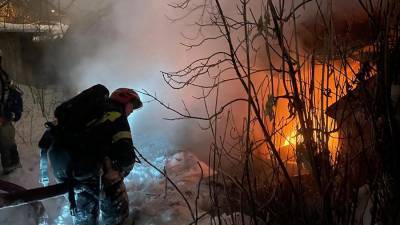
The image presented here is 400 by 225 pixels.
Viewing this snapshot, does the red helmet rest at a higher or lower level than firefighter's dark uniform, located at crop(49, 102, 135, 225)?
higher

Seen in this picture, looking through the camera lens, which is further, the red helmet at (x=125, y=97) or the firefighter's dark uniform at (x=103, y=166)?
the red helmet at (x=125, y=97)

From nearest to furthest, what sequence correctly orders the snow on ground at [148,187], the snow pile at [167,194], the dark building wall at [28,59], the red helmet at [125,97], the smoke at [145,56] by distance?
the red helmet at [125,97]
the snow on ground at [148,187]
the snow pile at [167,194]
the smoke at [145,56]
the dark building wall at [28,59]

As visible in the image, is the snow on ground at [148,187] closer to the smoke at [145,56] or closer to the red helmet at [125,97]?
the red helmet at [125,97]

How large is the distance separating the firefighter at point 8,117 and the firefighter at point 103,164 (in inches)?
92.0

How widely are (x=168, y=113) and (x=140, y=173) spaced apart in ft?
14.0

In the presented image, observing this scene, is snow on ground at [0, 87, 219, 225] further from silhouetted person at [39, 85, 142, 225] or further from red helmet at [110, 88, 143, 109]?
red helmet at [110, 88, 143, 109]

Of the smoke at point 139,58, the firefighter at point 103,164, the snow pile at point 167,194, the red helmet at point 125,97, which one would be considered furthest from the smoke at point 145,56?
the firefighter at point 103,164

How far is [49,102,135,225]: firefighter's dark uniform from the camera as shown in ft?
14.4

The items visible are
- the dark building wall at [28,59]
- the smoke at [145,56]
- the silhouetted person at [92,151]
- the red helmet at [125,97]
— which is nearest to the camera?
the silhouetted person at [92,151]

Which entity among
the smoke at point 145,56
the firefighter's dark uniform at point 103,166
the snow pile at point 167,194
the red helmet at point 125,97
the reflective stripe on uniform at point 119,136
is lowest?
the snow pile at point 167,194

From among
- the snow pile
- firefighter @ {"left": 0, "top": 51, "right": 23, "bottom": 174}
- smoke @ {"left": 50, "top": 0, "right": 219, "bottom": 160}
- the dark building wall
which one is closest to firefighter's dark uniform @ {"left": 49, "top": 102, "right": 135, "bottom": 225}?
the snow pile

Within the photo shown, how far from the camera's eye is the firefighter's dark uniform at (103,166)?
14.4 feet

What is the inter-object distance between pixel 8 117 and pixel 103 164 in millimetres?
2782

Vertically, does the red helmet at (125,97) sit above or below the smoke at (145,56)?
below
